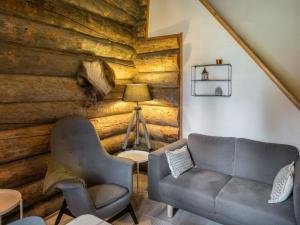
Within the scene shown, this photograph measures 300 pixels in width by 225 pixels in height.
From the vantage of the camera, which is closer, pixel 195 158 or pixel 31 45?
pixel 31 45

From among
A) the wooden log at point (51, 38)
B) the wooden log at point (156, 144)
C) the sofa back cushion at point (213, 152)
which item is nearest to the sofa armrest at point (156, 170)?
the sofa back cushion at point (213, 152)

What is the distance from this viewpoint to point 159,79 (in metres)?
3.34

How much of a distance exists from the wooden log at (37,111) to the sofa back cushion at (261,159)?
194 cm

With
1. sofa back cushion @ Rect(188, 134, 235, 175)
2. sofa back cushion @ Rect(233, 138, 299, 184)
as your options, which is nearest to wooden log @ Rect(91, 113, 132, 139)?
sofa back cushion @ Rect(188, 134, 235, 175)

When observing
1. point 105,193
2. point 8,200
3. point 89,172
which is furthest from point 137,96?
point 8,200

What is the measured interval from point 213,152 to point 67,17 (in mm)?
2279

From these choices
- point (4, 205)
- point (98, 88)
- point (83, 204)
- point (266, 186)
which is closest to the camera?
point (4, 205)

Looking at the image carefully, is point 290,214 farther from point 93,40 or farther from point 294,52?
point 93,40

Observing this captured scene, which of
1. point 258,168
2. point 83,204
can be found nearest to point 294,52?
point 258,168

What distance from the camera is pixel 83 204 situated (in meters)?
1.88

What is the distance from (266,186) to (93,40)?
2.57 m

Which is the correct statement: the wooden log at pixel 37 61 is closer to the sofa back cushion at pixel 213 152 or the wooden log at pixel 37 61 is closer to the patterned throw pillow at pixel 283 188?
the sofa back cushion at pixel 213 152

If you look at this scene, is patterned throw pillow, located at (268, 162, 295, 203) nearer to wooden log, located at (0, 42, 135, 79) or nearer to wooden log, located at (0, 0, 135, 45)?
wooden log, located at (0, 42, 135, 79)

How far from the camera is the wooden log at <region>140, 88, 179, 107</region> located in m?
3.20
